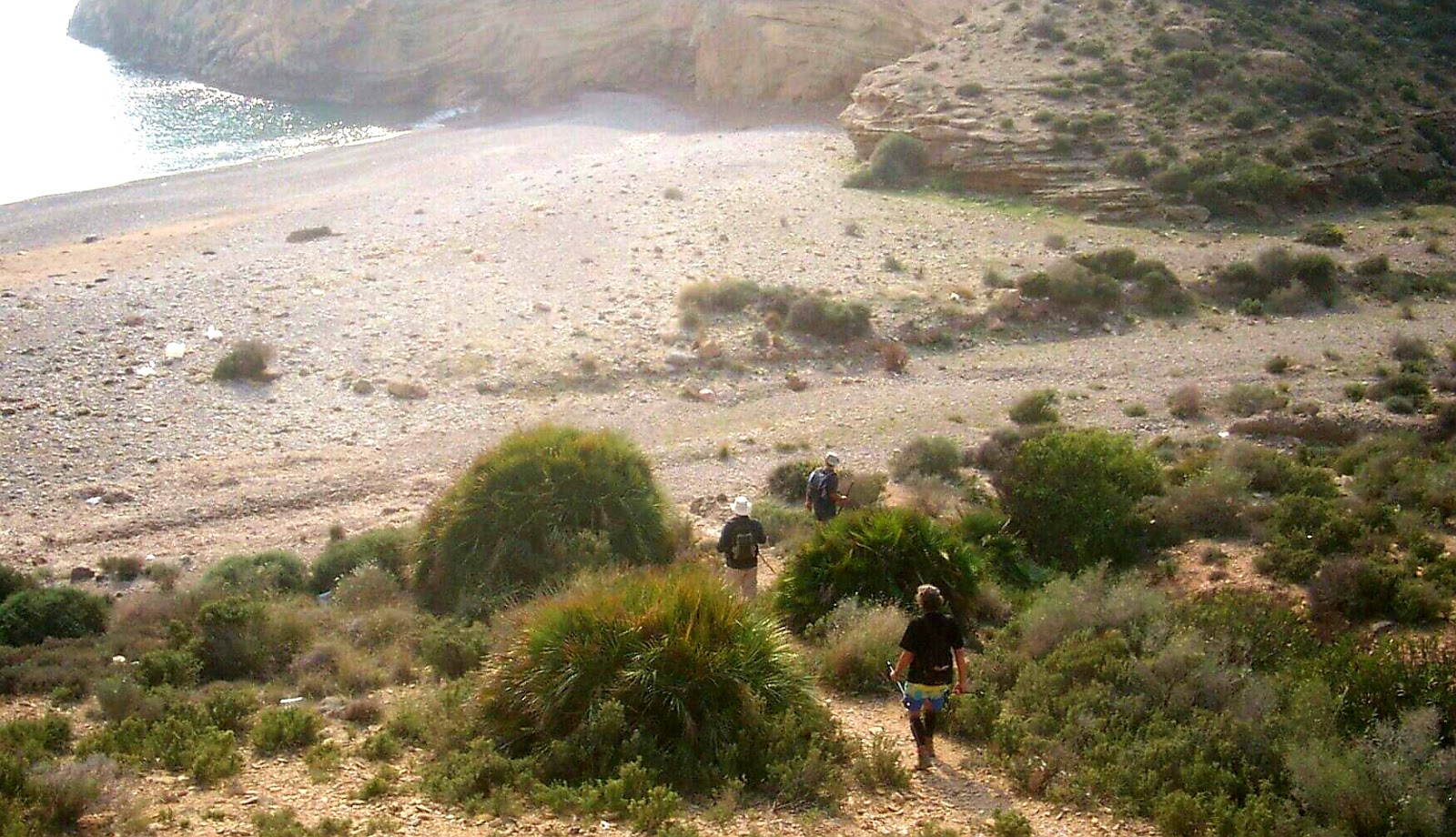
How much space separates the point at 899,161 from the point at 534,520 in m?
26.1

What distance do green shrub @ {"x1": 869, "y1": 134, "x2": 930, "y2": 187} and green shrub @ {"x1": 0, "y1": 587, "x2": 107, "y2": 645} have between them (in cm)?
2765

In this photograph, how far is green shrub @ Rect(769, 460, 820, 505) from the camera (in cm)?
1841

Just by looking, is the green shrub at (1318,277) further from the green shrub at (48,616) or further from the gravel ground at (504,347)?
the green shrub at (48,616)

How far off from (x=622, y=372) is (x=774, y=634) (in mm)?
16117

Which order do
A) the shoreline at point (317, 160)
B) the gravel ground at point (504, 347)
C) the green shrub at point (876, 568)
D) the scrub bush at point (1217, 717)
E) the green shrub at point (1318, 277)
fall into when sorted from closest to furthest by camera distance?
the scrub bush at point (1217, 717) < the green shrub at point (876, 568) < the gravel ground at point (504, 347) < the green shrub at point (1318, 277) < the shoreline at point (317, 160)

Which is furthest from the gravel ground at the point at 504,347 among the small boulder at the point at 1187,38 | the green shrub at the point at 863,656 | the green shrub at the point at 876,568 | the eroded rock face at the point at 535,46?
the eroded rock face at the point at 535,46

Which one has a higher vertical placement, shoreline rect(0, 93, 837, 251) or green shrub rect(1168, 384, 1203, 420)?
shoreline rect(0, 93, 837, 251)

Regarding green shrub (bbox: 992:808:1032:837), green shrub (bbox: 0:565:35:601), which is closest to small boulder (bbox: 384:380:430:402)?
green shrub (bbox: 0:565:35:601)

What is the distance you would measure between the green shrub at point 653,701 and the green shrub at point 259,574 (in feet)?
22.9

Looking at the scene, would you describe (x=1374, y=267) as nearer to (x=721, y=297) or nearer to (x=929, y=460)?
(x=721, y=297)

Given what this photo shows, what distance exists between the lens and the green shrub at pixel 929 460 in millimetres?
18719

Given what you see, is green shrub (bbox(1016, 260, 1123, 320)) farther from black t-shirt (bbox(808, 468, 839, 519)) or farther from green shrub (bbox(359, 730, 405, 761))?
green shrub (bbox(359, 730, 405, 761))

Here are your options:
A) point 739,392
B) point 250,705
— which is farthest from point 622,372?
point 250,705

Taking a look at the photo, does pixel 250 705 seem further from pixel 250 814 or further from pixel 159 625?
pixel 159 625
